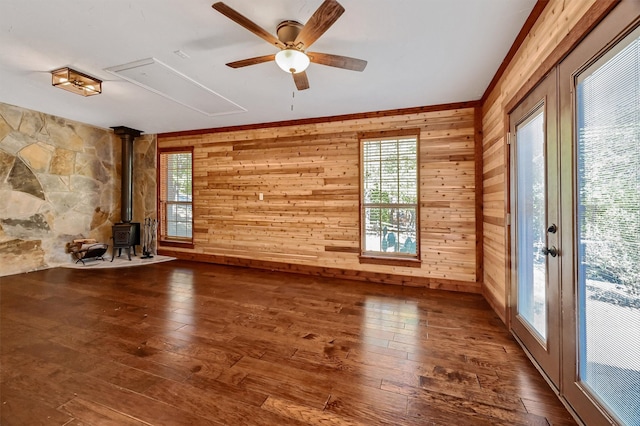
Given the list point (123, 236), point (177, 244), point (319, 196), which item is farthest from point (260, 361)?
point (123, 236)

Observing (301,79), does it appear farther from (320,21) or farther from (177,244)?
(177,244)

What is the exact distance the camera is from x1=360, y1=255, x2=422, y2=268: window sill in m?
4.21

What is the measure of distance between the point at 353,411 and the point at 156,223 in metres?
6.05

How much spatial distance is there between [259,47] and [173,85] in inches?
62.7

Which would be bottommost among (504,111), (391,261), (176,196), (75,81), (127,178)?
(391,261)

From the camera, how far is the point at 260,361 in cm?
215

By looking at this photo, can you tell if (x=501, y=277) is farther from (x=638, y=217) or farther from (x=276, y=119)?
(x=276, y=119)

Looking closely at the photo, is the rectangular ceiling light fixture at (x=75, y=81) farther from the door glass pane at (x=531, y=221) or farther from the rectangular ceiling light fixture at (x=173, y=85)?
the door glass pane at (x=531, y=221)

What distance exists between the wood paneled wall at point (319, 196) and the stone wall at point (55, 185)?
1143 mm

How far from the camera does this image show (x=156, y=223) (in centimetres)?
612

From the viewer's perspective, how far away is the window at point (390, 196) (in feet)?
14.1

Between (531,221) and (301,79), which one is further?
(301,79)

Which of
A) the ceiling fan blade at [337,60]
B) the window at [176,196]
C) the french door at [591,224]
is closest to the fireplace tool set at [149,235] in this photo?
the window at [176,196]

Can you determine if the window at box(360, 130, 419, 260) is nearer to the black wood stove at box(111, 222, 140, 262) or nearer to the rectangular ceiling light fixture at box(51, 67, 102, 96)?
the rectangular ceiling light fixture at box(51, 67, 102, 96)
